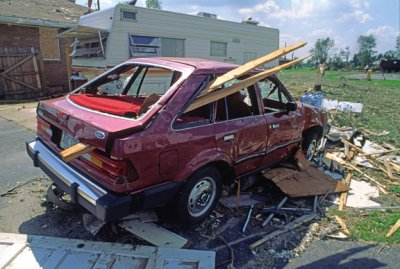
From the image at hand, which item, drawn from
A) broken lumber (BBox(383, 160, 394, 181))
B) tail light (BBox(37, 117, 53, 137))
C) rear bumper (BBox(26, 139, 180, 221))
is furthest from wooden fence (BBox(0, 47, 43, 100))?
broken lumber (BBox(383, 160, 394, 181))

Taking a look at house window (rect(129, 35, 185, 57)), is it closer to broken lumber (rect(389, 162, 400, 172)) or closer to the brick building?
the brick building

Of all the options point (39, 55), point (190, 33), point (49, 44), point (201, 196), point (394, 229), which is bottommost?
point (394, 229)

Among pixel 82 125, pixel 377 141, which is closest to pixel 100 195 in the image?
pixel 82 125

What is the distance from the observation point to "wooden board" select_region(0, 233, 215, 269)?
8.96 ft

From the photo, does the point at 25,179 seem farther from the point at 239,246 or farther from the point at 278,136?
the point at 278,136

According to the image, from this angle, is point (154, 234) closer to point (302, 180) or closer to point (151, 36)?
point (302, 180)

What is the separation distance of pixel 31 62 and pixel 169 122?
12.3 m

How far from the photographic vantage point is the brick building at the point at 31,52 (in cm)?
1246

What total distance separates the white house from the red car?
16.8 feet

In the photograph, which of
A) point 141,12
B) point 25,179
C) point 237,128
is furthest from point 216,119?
point 141,12

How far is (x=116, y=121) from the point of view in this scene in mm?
2889

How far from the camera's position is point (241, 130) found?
12.2ft

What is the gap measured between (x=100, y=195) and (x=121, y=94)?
2110 mm

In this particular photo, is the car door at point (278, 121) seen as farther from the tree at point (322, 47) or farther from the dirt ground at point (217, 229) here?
the tree at point (322, 47)
